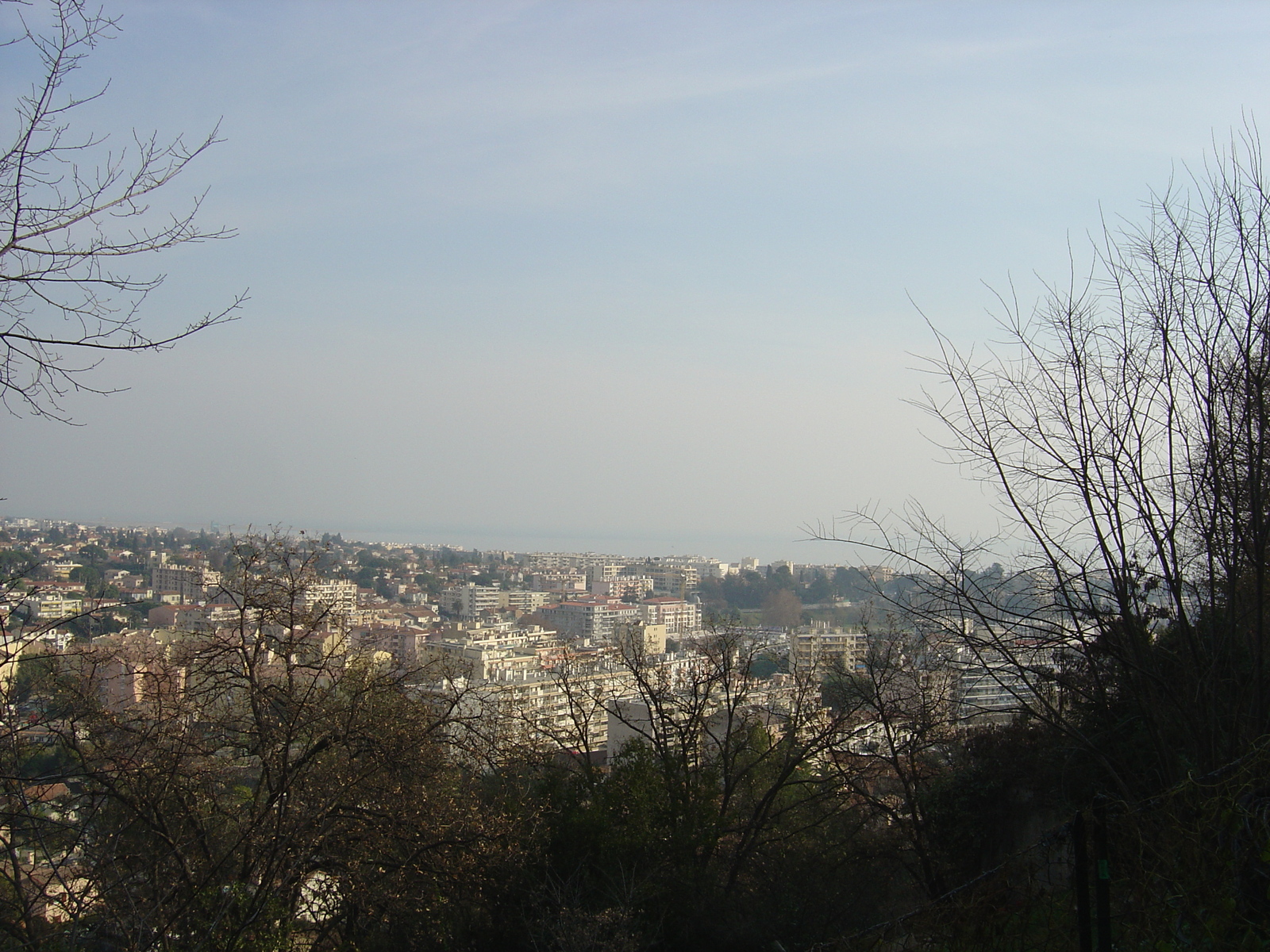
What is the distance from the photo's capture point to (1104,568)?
15.4 ft

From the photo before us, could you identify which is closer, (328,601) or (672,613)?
(328,601)

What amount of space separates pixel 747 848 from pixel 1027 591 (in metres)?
5.51

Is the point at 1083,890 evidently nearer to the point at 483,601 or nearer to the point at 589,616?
the point at 589,616

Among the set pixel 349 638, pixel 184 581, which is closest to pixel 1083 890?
Result: pixel 349 638

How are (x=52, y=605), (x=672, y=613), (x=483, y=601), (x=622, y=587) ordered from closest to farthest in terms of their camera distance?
1. (x=52, y=605)
2. (x=672, y=613)
3. (x=483, y=601)
4. (x=622, y=587)

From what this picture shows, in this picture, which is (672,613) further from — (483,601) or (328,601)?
(328,601)

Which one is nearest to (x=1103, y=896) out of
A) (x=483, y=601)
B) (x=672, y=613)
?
(x=672, y=613)

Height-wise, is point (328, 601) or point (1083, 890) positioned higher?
point (328, 601)

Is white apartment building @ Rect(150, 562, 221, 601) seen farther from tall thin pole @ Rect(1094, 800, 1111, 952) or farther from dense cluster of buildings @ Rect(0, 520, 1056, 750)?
tall thin pole @ Rect(1094, 800, 1111, 952)

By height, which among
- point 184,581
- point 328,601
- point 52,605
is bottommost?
point 184,581

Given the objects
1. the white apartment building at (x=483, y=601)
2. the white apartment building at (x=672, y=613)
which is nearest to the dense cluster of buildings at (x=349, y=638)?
the white apartment building at (x=672, y=613)

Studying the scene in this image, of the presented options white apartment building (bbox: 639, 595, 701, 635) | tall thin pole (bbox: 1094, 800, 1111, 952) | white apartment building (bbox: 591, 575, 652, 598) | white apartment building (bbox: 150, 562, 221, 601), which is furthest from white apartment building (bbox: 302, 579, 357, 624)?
white apartment building (bbox: 591, 575, 652, 598)

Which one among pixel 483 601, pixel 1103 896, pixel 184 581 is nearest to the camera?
pixel 1103 896

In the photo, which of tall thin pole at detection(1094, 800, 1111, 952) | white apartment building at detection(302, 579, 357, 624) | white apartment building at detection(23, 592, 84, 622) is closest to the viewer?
tall thin pole at detection(1094, 800, 1111, 952)
